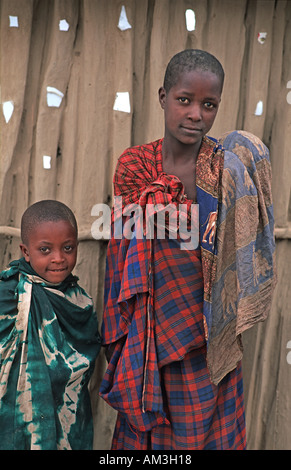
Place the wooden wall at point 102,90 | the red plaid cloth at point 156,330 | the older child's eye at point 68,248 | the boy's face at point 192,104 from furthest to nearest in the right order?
1. the wooden wall at point 102,90
2. the older child's eye at point 68,248
3. the red plaid cloth at point 156,330
4. the boy's face at point 192,104

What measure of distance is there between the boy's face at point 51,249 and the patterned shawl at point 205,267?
172mm

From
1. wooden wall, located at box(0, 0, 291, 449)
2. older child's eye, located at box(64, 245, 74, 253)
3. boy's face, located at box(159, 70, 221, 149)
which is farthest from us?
wooden wall, located at box(0, 0, 291, 449)

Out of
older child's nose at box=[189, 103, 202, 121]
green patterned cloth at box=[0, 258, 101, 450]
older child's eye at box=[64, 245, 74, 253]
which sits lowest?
green patterned cloth at box=[0, 258, 101, 450]

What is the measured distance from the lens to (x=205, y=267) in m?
1.79

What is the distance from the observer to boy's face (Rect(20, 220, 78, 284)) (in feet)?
Answer: 6.21

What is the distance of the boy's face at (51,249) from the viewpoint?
6.21 feet

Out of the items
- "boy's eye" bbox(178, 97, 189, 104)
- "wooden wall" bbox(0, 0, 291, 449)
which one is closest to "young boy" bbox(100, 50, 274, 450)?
"boy's eye" bbox(178, 97, 189, 104)

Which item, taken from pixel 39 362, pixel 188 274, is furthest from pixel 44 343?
pixel 188 274

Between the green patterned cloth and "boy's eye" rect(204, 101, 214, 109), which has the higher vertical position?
"boy's eye" rect(204, 101, 214, 109)

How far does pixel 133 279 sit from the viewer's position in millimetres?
1820

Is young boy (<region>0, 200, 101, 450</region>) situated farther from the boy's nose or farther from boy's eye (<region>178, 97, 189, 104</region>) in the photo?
boy's eye (<region>178, 97, 189, 104</region>)

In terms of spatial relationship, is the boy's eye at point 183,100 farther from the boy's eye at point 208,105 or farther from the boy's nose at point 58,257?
the boy's nose at point 58,257

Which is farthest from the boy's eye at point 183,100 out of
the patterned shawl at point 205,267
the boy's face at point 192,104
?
the patterned shawl at point 205,267
